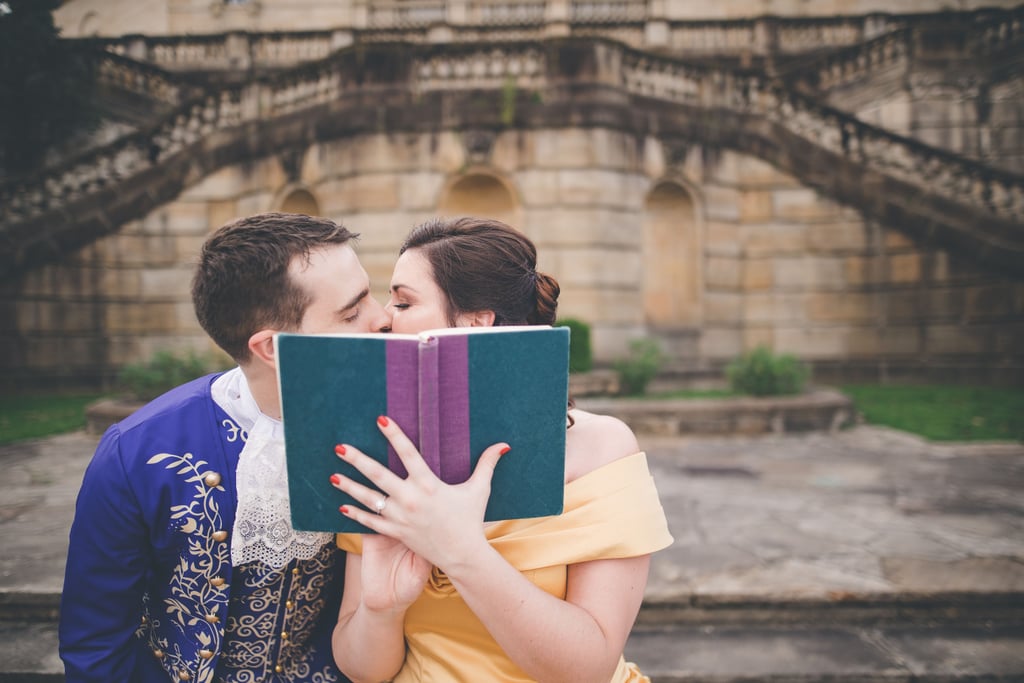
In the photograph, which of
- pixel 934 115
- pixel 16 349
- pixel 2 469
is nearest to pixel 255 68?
pixel 16 349

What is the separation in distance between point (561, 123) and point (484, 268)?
10.1 meters

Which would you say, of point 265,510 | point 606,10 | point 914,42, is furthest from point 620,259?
point 606,10

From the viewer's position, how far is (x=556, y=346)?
3.93 feet

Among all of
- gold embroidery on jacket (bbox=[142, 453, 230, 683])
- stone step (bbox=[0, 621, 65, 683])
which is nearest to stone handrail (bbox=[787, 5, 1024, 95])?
gold embroidery on jacket (bbox=[142, 453, 230, 683])

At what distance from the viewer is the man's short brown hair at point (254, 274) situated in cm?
154

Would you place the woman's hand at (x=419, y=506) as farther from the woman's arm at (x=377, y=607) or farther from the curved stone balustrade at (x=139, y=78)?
the curved stone balustrade at (x=139, y=78)

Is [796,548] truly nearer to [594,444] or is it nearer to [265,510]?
[594,444]

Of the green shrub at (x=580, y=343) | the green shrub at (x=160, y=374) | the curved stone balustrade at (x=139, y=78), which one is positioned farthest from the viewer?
the curved stone balustrade at (x=139, y=78)

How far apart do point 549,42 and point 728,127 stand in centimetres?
433

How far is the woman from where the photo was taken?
117cm

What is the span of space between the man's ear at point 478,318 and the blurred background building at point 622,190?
9.40 metres

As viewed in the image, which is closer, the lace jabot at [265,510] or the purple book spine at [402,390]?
the purple book spine at [402,390]

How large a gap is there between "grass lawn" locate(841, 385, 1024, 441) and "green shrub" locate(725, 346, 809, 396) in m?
1.39

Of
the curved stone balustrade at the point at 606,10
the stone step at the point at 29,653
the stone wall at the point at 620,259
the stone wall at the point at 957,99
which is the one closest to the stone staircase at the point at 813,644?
the stone step at the point at 29,653
